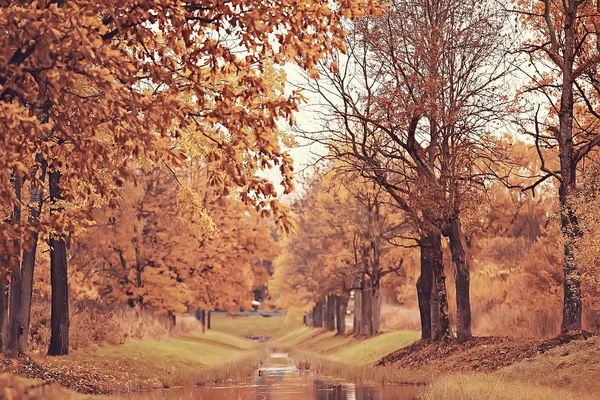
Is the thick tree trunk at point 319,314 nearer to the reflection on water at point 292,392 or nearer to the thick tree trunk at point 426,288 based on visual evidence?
the thick tree trunk at point 426,288

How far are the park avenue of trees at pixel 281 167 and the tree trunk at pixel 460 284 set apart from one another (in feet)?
0.21

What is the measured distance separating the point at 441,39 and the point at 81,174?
21.1 meters

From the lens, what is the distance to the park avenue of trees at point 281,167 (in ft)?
38.0

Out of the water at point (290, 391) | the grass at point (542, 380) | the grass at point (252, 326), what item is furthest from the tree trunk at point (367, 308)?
the grass at point (252, 326)

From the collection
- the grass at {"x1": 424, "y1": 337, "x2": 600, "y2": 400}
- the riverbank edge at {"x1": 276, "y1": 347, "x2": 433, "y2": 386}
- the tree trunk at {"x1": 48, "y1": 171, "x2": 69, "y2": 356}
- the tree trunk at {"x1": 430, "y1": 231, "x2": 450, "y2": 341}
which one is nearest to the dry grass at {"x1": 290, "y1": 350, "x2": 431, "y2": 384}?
the riverbank edge at {"x1": 276, "y1": 347, "x2": 433, "y2": 386}

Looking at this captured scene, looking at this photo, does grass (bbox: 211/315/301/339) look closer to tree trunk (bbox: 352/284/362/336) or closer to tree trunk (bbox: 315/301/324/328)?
tree trunk (bbox: 315/301/324/328)

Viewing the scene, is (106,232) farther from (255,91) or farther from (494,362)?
(255,91)

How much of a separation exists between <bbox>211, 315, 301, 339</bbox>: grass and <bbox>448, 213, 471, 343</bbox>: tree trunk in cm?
6781

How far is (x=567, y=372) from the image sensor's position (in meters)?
22.2

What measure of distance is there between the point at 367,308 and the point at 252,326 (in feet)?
178

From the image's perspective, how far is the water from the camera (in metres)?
22.9

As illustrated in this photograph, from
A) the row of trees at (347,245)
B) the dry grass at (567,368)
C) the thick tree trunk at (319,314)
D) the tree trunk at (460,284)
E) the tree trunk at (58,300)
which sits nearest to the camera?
the dry grass at (567,368)

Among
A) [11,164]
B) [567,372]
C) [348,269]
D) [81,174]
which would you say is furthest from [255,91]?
[348,269]

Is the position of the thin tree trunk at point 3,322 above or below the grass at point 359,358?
above
